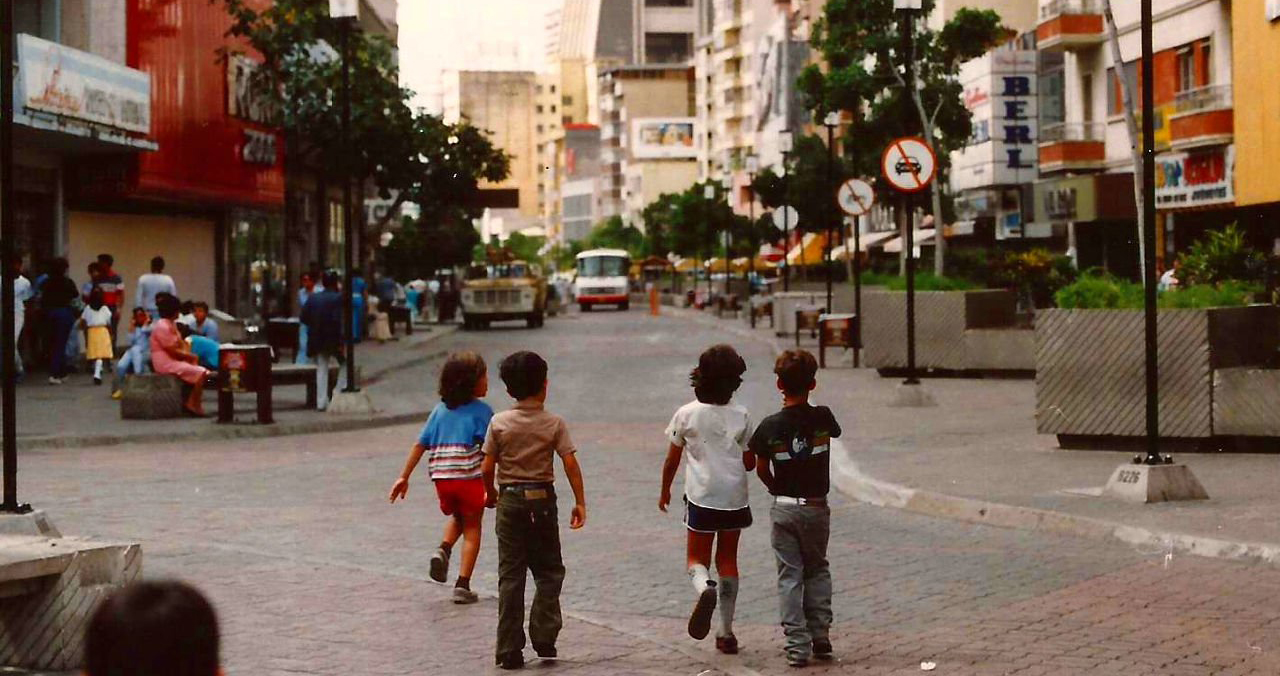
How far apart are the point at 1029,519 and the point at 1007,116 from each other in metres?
47.8

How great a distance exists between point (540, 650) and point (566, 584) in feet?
7.95

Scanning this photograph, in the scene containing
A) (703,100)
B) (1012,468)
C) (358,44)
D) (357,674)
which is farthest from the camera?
(703,100)

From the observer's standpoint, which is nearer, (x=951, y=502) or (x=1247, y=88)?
(x=951, y=502)

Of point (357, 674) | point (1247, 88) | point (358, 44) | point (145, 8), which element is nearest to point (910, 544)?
point (357, 674)

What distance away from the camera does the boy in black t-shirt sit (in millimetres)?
8188

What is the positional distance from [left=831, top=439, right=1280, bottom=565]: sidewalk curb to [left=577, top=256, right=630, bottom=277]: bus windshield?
267ft

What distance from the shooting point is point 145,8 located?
36969mm

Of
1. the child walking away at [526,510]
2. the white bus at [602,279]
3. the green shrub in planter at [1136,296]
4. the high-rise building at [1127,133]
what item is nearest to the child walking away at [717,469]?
the child walking away at [526,510]

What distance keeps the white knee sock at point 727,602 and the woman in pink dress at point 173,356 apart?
15.2m

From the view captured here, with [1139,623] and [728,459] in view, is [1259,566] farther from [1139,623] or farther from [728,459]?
[728,459]

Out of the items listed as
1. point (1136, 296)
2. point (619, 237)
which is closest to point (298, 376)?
→ point (1136, 296)

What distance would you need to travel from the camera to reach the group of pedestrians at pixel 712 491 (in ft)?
26.7

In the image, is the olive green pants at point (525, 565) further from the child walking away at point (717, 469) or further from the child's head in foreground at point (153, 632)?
the child's head in foreground at point (153, 632)

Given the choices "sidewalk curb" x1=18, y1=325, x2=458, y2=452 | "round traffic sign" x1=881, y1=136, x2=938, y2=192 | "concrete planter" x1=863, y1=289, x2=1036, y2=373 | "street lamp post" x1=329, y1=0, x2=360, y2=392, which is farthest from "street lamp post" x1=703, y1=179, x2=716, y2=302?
"sidewalk curb" x1=18, y1=325, x2=458, y2=452
